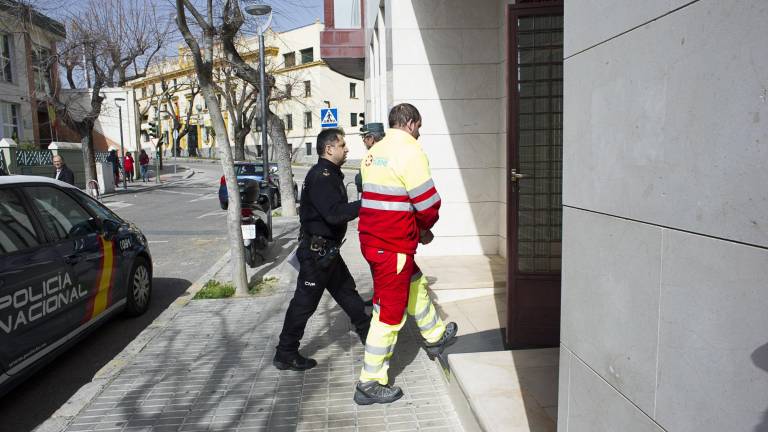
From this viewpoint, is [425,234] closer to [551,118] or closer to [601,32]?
[551,118]

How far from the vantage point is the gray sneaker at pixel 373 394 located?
3.74 metres

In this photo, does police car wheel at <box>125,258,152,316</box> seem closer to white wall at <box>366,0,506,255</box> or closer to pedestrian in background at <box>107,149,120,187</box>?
white wall at <box>366,0,506,255</box>

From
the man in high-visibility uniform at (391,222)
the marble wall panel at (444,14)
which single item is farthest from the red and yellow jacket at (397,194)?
the marble wall panel at (444,14)

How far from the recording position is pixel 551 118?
4.49 meters

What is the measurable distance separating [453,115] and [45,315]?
216 inches

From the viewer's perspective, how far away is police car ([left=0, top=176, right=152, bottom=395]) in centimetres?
395

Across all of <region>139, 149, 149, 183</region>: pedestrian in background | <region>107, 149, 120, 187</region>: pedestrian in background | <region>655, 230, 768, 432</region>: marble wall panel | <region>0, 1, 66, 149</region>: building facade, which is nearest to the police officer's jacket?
<region>655, 230, 768, 432</region>: marble wall panel

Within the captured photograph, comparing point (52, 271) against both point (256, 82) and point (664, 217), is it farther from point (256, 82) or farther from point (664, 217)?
point (256, 82)

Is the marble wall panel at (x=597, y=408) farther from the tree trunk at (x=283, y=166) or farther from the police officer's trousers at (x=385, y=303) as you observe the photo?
the tree trunk at (x=283, y=166)

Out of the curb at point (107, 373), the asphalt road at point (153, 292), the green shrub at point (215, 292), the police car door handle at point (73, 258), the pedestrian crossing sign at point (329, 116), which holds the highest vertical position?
the pedestrian crossing sign at point (329, 116)

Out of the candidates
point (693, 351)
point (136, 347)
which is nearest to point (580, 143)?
point (693, 351)

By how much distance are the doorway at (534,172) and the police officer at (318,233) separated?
1.29 meters

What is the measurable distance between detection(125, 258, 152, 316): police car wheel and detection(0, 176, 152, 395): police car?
15mm

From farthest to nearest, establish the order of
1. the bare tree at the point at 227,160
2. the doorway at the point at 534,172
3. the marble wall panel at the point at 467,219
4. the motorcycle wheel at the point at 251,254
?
1. the motorcycle wheel at the point at 251,254
2. the marble wall panel at the point at 467,219
3. the bare tree at the point at 227,160
4. the doorway at the point at 534,172
